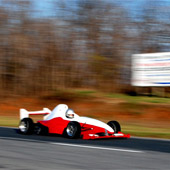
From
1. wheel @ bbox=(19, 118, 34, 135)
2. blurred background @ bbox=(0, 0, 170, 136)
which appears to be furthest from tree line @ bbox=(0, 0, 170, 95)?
wheel @ bbox=(19, 118, 34, 135)

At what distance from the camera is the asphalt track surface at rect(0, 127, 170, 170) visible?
7184mm

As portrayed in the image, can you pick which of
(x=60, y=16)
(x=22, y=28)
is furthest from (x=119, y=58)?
(x=22, y=28)

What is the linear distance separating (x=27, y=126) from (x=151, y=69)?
15.0m

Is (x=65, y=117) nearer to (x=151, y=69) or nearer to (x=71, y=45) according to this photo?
(x=151, y=69)

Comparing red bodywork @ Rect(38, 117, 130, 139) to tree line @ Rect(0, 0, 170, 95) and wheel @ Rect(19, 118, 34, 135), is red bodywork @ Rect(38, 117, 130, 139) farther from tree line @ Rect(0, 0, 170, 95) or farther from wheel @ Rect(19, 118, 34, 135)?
tree line @ Rect(0, 0, 170, 95)

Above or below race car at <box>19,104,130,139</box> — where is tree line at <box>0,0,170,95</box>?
above

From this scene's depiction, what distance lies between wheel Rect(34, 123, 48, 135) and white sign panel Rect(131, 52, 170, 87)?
1427 cm

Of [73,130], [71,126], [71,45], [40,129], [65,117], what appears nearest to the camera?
[73,130]

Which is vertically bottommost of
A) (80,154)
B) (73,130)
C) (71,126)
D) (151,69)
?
(80,154)

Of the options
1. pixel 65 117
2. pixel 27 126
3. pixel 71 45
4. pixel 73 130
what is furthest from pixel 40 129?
pixel 71 45

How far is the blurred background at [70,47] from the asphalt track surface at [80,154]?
2151cm

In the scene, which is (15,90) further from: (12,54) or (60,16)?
(60,16)

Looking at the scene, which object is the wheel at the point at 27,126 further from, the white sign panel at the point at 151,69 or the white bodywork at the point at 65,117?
the white sign panel at the point at 151,69

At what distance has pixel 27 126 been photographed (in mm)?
12320
